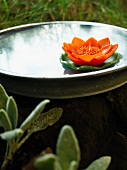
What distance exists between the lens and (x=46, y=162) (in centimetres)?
57

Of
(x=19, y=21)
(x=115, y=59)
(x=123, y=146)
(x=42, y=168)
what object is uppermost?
(x=19, y=21)

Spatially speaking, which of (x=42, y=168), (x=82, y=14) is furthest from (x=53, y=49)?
(x=82, y=14)

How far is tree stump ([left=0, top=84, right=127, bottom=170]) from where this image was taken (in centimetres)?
92

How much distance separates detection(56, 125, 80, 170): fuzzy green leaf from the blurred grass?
1.00m

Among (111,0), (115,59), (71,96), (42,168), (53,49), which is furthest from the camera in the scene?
(111,0)

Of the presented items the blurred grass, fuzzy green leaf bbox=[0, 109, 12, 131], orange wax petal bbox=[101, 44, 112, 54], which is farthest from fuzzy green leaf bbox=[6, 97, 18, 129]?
the blurred grass

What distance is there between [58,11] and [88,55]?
98 cm

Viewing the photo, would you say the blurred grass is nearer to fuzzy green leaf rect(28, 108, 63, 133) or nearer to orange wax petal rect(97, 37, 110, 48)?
orange wax petal rect(97, 37, 110, 48)

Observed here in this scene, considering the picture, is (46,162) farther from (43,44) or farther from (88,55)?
(43,44)

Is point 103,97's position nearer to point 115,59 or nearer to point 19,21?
point 115,59

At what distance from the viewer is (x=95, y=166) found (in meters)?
0.74

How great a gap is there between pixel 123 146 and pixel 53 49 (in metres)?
0.40

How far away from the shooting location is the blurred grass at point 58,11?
169 centimetres

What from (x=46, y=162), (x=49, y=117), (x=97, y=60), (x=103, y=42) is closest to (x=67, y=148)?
(x=46, y=162)
